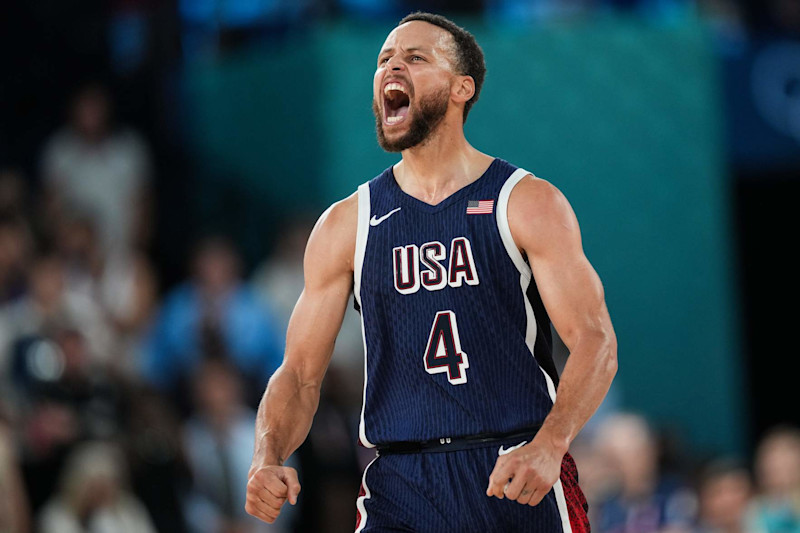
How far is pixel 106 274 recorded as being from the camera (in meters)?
10.7

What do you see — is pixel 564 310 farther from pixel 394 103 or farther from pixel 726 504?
pixel 726 504

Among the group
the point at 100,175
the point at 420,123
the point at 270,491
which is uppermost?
the point at 420,123

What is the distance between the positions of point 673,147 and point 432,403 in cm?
883

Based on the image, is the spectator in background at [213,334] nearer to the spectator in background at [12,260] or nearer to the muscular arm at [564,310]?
the spectator in background at [12,260]

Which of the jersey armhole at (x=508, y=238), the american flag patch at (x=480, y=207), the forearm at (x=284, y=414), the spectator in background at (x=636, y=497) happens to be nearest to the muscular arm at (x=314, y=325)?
the forearm at (x=284, y=414)

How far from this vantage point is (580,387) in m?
4.45

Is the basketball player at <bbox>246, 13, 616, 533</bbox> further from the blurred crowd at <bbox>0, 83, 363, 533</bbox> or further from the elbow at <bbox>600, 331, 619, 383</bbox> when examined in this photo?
the blurred crowd at <bbox>0, 83, 363, 533</bbox>

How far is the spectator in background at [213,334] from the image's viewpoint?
10391 mm

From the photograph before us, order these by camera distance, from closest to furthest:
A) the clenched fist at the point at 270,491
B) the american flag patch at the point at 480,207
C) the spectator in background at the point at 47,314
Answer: the clenched fist at the point at 270,491
the american flag patch at the point at 480,207
the spectator in background at the point at 47,314

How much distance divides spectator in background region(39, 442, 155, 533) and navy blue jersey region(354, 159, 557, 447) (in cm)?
453

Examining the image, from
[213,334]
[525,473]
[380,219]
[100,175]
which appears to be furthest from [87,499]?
[525,473]

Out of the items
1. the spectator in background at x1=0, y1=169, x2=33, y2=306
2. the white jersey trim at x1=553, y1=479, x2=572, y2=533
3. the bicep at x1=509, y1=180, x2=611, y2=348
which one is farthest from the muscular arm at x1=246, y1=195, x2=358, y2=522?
the spectator in background at x1=0, y1=169, x2=33, y2=306

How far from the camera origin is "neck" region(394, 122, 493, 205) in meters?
4.97

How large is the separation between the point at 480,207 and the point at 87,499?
503 centimetres
